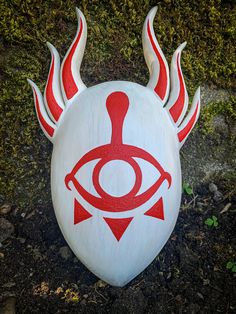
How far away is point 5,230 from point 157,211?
0.63 metres

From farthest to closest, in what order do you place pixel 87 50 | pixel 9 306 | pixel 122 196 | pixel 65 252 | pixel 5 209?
pixel 87 50 < pixel 5 209 < pixel 65 252 < pixel 9 306 < pixel 122 196

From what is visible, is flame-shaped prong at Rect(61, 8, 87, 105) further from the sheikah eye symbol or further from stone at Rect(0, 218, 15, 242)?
stone at Rect(0, 218, 15, 242)

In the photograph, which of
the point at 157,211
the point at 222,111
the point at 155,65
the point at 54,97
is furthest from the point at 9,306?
the point at 222,111

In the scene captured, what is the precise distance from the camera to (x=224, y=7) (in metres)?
2.13

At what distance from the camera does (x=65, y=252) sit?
179cm

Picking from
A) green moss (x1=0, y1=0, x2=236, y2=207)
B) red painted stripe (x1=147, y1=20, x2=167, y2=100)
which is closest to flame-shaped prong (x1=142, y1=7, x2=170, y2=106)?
red painted stripe (x1=147, y1=20, x2=167, y2=100)

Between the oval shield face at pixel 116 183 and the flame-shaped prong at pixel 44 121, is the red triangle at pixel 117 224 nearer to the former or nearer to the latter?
the oval shield face at pixel 116 183

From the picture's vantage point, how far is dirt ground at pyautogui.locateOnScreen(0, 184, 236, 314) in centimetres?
166

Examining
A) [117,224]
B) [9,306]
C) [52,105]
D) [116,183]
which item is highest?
[52,105]

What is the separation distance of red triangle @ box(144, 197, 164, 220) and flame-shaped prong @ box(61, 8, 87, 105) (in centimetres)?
46

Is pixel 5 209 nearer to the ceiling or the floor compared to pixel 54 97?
nearer to the floor

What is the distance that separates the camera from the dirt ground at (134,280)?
5.46 feet

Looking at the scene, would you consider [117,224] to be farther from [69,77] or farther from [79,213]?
[69,77]

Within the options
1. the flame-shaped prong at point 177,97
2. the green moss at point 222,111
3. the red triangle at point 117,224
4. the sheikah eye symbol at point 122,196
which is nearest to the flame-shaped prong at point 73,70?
the sheikah eye symbol at point 122,196
